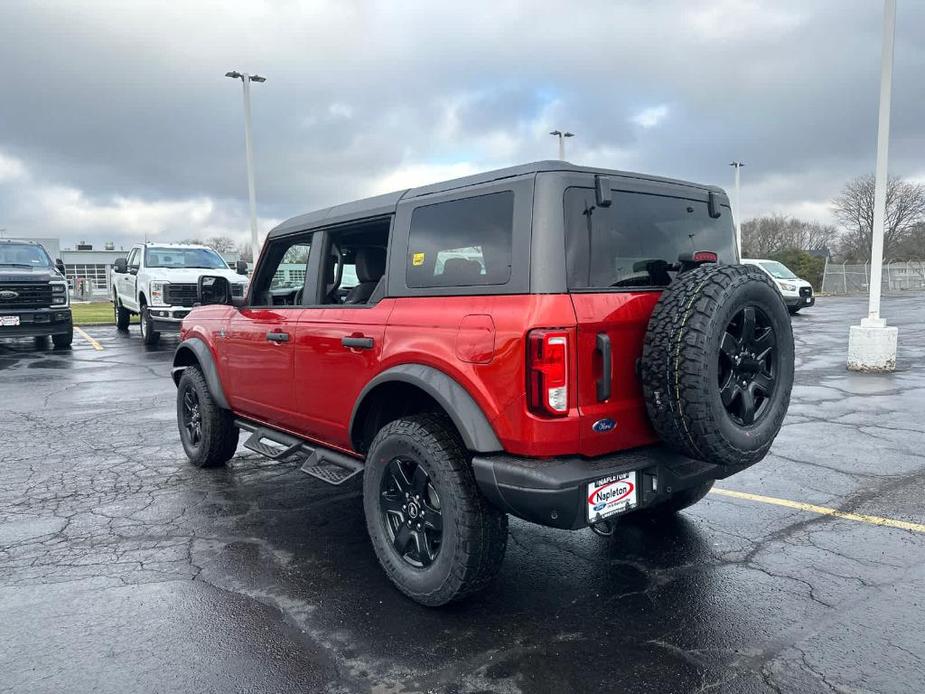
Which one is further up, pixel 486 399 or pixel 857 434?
pixel 486 399

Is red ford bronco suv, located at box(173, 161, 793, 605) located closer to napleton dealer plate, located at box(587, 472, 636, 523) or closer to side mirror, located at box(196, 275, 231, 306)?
napleton dealer plate, located at box(587, 472, 636, 523)

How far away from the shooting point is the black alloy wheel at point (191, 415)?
5687 mm

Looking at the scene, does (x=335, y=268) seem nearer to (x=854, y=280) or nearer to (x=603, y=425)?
(x=603, y=425)

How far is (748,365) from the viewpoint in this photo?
122 inches

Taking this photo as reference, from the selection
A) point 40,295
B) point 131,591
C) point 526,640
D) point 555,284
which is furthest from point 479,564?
point 40,295

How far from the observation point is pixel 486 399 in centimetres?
289

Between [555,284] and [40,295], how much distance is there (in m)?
13.8

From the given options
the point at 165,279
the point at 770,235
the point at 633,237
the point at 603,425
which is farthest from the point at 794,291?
the point at 770,235

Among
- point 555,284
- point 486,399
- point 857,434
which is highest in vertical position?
point 555,284

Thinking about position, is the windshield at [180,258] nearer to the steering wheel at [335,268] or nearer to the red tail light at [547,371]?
the steering wheel at [335,268]

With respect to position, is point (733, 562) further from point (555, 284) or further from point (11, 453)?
point (11, 453)

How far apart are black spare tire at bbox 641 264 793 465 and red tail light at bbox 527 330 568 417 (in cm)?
41

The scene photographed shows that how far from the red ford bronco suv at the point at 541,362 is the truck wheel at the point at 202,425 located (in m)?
1.89

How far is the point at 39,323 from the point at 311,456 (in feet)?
39.2
